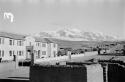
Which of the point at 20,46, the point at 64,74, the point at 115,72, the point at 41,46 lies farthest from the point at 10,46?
the point at 64,74

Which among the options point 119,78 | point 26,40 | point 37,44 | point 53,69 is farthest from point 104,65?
point 37,44

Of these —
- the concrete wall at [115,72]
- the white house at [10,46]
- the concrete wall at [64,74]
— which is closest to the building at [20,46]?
the white house at [10,46]

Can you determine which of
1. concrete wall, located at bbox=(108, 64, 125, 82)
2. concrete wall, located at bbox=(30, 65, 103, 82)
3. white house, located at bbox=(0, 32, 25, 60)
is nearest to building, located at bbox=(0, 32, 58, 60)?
white house, located at bbox=(0, 32, 25, 60)

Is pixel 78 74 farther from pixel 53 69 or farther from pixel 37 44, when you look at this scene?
pixel 37 44

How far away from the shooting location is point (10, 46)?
42.6 m

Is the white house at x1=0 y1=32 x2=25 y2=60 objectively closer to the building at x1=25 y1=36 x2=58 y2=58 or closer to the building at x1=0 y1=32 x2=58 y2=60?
the building at x1=0 y1=32 x2=58 y2=60

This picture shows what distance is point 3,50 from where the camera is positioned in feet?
133

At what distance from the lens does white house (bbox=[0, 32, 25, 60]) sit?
4038 centimetres

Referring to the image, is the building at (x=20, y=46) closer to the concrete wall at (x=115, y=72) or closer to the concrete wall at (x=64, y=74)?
the concrete wall at (x=115, y=72)

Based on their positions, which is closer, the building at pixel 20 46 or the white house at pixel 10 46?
the white house at pixel 10 46

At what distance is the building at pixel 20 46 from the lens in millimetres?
40919

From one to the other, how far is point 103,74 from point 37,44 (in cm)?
3421

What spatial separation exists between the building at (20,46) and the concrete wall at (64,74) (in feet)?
56.2

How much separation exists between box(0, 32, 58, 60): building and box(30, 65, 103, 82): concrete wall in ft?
56.2
